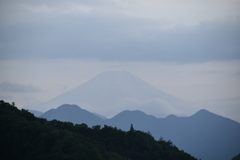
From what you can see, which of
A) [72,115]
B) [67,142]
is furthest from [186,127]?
[67,142]

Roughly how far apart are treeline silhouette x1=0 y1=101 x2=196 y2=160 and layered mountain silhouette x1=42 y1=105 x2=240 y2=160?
8073 cm

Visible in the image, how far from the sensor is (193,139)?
138 m

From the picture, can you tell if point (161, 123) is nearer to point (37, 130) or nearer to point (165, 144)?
point (165, 144)

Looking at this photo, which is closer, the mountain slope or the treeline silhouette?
the treeline silhouette

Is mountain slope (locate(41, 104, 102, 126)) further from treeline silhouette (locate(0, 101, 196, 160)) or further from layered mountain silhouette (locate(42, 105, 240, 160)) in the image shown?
treeline silhouette (locate(0, 101, 196, 160))

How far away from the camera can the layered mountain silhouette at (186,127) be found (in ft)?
431

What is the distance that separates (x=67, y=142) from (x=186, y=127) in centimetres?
10955

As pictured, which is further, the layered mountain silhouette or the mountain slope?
the mountain slope

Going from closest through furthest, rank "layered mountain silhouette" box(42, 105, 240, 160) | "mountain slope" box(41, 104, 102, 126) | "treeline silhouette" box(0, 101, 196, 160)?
1. "treeline silhouette" box(0, 101, 196, 160)
2. "layered mountain silhouette" box(42, 105, 240, 160)
3. "mountain slope" box(41, 104, 102, 126)

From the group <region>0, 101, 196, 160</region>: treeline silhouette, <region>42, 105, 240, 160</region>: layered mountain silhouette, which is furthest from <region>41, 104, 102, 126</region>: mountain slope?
<region>0, 101, 196, 160</region>: treeline silhouette

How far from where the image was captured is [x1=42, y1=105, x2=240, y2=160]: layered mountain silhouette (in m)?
131

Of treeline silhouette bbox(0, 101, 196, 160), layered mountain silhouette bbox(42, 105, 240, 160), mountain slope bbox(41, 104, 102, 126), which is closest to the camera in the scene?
treeline silhouette bbox(0, 101, 196, 160)

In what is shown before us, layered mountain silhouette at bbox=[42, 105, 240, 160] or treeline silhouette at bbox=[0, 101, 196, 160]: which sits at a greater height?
layered mountain silhouette at bbox=[42, 105, 240, 160]

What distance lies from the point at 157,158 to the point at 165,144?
491cm
